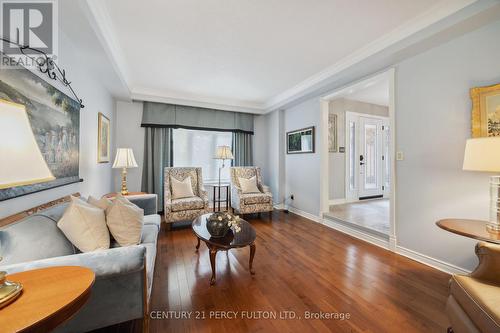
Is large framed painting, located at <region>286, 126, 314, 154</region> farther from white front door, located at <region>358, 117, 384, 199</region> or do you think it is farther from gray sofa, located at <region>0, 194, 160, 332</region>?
gray sofa, located at <region>0, 194, 160, 332</region>

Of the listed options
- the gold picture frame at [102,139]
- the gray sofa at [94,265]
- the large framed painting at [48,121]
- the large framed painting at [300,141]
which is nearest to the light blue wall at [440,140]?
the large framed painting at [300,141]

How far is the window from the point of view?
4574 mm

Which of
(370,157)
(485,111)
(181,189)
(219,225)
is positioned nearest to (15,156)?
(219,225)

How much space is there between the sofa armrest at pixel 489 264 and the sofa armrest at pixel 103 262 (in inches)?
77.1

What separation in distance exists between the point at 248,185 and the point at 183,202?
130 centimetres

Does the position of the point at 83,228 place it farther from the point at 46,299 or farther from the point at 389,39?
the point at 389,39

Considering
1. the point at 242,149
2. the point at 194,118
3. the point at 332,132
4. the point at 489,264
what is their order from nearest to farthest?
the point at 489,264, the point at 194,118, the point at 332,132, the point at 242,149

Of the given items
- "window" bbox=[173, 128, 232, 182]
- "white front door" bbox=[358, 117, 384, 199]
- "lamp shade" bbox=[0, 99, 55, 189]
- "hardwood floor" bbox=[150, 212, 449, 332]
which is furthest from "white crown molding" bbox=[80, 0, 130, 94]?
"white front door" bbox=[358, 117, 384, 199]

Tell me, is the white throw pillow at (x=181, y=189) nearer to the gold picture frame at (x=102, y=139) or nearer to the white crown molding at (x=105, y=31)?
the gold picture frame at (x=102, y=139)

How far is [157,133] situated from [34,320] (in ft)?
13.0

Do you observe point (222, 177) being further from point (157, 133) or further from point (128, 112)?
point (128, 112)

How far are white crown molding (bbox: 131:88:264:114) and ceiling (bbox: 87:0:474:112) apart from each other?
0.31 m

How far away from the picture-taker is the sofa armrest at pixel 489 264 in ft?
3.85

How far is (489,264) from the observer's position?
3.91ft
